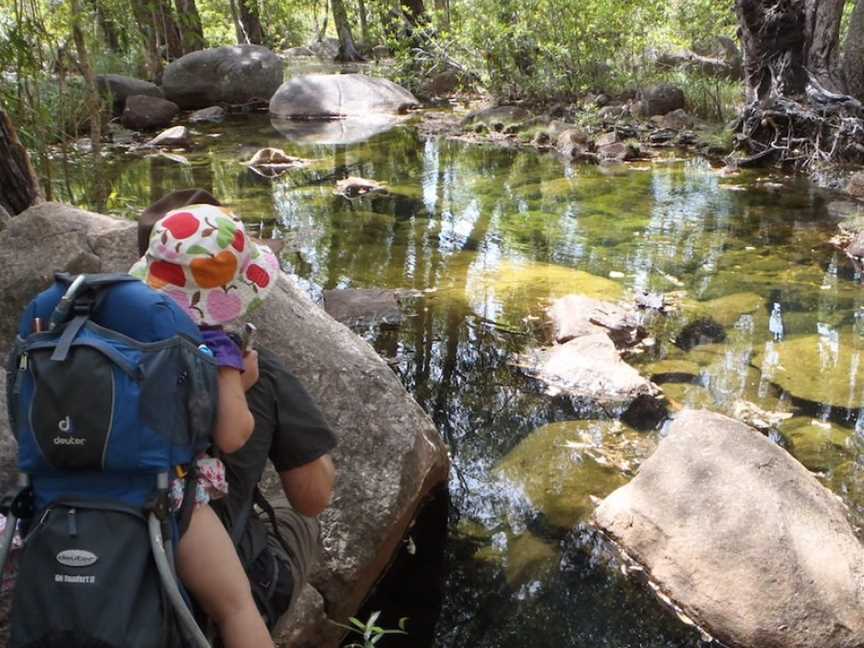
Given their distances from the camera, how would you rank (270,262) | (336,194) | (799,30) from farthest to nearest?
(799,30) → (336,194) → (270,262)

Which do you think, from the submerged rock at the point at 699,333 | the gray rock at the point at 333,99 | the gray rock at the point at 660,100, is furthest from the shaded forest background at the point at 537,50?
the submerged rock at the point at 699,333

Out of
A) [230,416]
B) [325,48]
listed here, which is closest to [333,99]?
[230,416]

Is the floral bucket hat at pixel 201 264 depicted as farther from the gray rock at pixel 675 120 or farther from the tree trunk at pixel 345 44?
the tree trunk at pixel 345 44

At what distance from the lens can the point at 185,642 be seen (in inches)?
54.9

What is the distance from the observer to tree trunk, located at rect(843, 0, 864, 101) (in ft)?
34.6

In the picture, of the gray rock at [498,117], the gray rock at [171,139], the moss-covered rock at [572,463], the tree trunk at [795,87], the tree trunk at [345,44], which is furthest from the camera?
the tree trunk at [345,44]

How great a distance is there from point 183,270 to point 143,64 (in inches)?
695

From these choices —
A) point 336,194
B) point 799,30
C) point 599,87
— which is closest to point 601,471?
point 336,194

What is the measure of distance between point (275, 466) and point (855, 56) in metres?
11.2

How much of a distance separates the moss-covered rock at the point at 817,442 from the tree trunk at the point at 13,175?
388 centimetres

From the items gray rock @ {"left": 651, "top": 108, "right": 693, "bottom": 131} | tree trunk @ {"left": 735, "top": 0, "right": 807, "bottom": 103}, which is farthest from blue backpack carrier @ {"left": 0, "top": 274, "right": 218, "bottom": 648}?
gray rock @ {"left": 651, "top": 108, "right": 693, "bottom": 131}

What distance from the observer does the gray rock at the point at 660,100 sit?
13.3m

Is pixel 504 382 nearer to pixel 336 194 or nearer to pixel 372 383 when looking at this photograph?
pixel 372 383

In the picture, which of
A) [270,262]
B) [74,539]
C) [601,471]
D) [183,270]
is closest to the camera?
[74,539]
